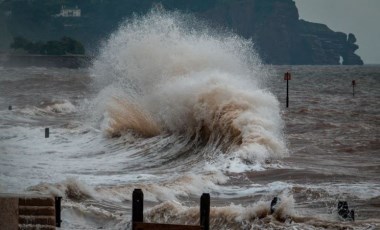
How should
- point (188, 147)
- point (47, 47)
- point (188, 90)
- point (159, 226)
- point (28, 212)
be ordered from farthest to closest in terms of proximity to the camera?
point (47, 47) < point (188, 90) < point (188, 147) < point (159, 226) < point (28, 212)

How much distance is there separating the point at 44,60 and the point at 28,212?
132422mm

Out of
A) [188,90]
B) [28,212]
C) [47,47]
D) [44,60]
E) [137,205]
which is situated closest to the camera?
[28,212]

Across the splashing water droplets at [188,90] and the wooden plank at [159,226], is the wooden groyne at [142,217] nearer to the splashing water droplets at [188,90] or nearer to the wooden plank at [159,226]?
the wooden plank at [159,226]

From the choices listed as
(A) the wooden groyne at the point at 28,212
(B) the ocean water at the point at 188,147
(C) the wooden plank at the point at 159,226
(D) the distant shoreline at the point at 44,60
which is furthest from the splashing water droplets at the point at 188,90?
(D) the distant shoreline at the point at 44,60

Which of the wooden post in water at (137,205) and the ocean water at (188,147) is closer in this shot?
→ the wooden post in water at (137,205)

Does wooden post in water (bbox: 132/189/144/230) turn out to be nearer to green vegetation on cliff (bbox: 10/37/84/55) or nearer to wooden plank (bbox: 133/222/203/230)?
wooden plank (bbox: 133/222/203/230)

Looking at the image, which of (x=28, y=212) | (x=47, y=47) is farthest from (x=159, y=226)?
(x=47, y=47)

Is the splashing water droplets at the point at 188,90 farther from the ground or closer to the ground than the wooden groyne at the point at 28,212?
farther from the ground

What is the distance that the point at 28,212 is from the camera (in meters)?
7.78

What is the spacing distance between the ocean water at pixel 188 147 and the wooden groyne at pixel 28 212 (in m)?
3.46

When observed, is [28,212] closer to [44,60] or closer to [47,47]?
[44,60]

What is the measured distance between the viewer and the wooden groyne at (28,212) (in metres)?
7.47

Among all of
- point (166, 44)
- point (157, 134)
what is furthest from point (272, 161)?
point (166, 44)

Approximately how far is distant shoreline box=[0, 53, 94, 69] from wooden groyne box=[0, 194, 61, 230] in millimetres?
125605
